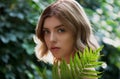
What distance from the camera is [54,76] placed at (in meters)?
1.17

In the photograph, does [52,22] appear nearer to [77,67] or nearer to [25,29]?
[77,67]

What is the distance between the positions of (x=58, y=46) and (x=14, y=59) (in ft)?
6.39

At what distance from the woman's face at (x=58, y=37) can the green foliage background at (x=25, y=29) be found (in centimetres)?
149

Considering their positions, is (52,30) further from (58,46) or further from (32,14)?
(32,14)

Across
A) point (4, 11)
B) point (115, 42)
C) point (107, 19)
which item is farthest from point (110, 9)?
point (4, 11)

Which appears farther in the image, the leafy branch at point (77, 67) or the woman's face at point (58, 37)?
the woman's face at point (58, 37)

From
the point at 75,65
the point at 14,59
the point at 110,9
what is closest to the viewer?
the point at 75,65

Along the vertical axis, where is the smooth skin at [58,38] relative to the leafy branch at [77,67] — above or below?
above

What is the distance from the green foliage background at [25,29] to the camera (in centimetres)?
308

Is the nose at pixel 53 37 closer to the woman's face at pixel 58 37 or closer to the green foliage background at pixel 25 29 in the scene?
the woman's face at pixel 58 37

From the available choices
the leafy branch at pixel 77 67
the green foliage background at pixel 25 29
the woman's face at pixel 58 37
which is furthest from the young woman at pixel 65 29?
the green foliage background at pixel 25 29

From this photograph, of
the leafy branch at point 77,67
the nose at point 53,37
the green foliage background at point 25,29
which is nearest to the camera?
the leafy branch at point 77,67

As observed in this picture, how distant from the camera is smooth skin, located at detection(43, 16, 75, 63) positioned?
1.43 m

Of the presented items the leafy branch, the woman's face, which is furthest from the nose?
the leafy branch
